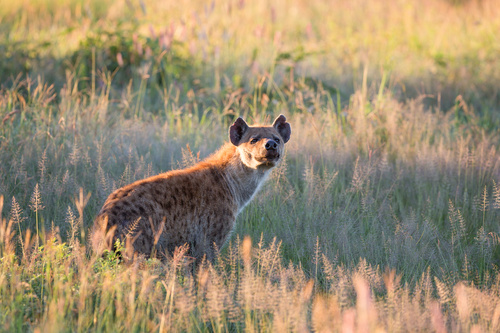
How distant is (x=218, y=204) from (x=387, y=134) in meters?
3.15

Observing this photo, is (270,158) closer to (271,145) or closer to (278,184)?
(271,145)

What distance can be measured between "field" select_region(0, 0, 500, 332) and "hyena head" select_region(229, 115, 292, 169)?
643 millimetres

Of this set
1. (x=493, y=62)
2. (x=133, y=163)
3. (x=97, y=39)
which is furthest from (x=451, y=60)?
(x=133, y=163)

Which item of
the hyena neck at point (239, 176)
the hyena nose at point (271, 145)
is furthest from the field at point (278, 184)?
the hyena nose at point (271, 145)

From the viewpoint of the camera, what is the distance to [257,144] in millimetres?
4664

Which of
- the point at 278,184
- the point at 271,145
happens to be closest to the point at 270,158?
the point at 271,145

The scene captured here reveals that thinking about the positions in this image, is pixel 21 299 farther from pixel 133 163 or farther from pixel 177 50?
pixel 177 50

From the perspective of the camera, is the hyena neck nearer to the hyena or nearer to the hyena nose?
the hyena

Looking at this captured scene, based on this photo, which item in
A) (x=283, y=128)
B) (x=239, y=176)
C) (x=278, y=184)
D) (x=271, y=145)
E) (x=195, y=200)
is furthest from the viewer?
(x=278, y=184)

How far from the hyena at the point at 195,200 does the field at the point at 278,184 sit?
0.20 meters

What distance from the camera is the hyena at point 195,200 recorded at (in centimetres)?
377

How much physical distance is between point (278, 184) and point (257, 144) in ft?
3.58

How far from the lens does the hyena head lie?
15.1ft

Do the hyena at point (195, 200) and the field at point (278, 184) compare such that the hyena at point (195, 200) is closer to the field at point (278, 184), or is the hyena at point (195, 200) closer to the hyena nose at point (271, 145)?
the hyena nose at point (271, 145)
